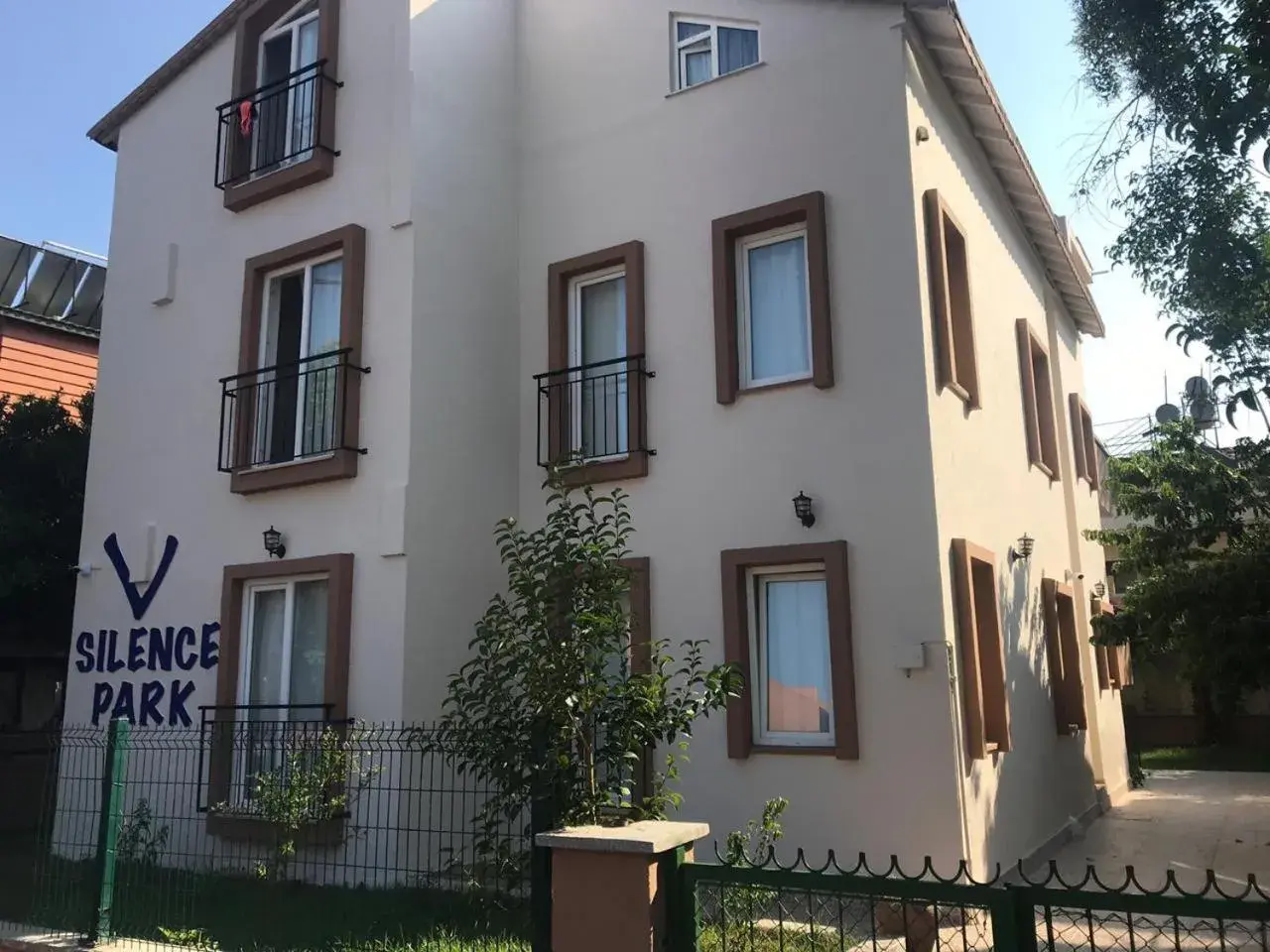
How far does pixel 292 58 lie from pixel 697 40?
4211 millimetres

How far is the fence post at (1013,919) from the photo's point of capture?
3852mm

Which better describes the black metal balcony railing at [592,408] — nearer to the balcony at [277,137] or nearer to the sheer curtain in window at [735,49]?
the sheer curtain in window at [735,49]

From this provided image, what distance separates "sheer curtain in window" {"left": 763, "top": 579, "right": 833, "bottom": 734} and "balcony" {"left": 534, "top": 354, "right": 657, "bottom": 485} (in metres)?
1.69

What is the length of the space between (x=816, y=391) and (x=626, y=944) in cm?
510

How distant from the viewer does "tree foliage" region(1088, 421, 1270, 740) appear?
1024cm

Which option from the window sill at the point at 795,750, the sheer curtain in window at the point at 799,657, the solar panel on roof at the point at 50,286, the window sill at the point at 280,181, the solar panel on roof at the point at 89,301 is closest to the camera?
the window sill at the point at 795,750

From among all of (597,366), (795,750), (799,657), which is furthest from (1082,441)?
(795,750)

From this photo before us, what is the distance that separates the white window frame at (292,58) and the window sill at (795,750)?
6948 mm

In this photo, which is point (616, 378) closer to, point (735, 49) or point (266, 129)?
point (735, 49)

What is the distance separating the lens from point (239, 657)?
9.84 m

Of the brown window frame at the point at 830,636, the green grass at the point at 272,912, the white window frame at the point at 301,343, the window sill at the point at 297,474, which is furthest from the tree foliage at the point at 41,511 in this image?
the brown window frame at the point at 830,636

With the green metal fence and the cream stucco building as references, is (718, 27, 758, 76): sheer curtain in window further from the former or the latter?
the green metal fence

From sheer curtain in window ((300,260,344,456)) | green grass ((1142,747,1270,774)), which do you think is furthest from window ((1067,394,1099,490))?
sheer curtain in window ((300,260,344,456))

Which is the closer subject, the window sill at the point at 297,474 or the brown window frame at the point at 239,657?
the brown window frame at the point at 239,657
